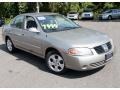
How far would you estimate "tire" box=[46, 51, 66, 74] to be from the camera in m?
5.72

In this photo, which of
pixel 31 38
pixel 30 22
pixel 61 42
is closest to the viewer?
pixel 61 42

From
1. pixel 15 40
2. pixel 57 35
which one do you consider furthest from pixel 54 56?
pixel 15 40

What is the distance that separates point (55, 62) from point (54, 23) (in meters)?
1.36

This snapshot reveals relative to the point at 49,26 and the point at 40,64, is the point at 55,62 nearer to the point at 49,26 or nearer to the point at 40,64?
the point at 40,64

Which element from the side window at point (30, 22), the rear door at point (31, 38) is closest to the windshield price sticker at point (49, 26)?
the rear door at point (31, 38)

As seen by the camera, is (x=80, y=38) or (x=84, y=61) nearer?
(x=84, y=61)

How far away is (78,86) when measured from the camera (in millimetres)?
5055

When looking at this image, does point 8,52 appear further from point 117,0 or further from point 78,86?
point 117,0

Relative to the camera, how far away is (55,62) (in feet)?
19.4

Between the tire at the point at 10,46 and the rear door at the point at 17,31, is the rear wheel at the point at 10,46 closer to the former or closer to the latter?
the tire at the point at 10,46

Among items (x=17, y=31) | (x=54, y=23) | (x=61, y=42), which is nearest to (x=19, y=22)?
(x=17, y=31)

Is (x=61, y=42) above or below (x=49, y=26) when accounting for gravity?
below

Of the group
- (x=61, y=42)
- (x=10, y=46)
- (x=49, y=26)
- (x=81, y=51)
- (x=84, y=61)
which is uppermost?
Result: (x=49, y=26)

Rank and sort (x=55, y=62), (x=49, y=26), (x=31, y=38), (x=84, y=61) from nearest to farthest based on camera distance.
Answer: (x=84, y=61)
(x=55, y=62)
(x=49, y=26)
(x=31, y=38)
